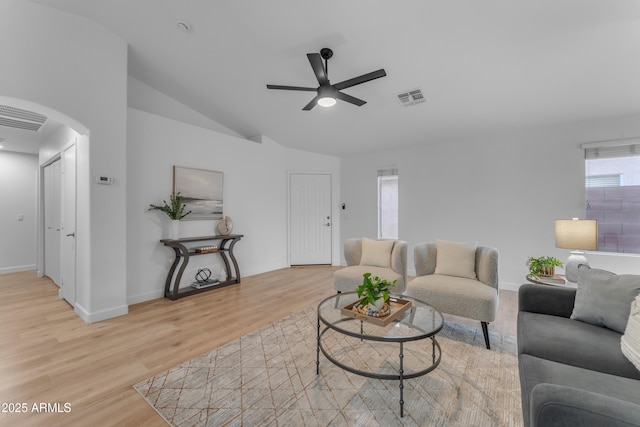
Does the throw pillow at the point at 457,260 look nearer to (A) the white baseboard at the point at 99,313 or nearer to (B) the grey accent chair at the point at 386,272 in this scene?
(B) the grey accent chair at the point at 386,272

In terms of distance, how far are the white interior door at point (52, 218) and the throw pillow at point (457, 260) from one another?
212 inches

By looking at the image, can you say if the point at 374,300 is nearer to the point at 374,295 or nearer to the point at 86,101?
the point at 374,295

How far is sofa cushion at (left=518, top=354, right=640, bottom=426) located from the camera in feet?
2.89

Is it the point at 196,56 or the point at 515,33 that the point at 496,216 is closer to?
the point at 515,33

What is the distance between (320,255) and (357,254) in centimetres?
223

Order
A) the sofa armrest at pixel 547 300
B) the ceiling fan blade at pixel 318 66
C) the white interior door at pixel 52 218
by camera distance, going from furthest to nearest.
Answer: the white interior door at pixel 52 218 < the ceiling fan blade at pixel 318 66 < the sofa armrest at pixel 547 300

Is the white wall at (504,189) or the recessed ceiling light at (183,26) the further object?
the white wall at (504,189)

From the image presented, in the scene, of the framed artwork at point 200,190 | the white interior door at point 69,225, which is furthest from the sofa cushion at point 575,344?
the white interior door at point 69,225

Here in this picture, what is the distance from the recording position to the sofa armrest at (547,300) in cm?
199

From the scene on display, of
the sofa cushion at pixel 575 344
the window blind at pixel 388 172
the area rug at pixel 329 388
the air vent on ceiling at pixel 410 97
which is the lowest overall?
the area rug at pixel 329 388

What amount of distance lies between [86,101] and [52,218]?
2.84 metres

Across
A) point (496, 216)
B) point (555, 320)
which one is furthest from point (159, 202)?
point (496, 216)

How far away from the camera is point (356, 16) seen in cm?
252

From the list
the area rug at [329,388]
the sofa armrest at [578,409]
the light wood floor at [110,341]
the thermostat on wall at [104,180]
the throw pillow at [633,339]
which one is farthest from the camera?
the thermostat on wall at [104,180]
